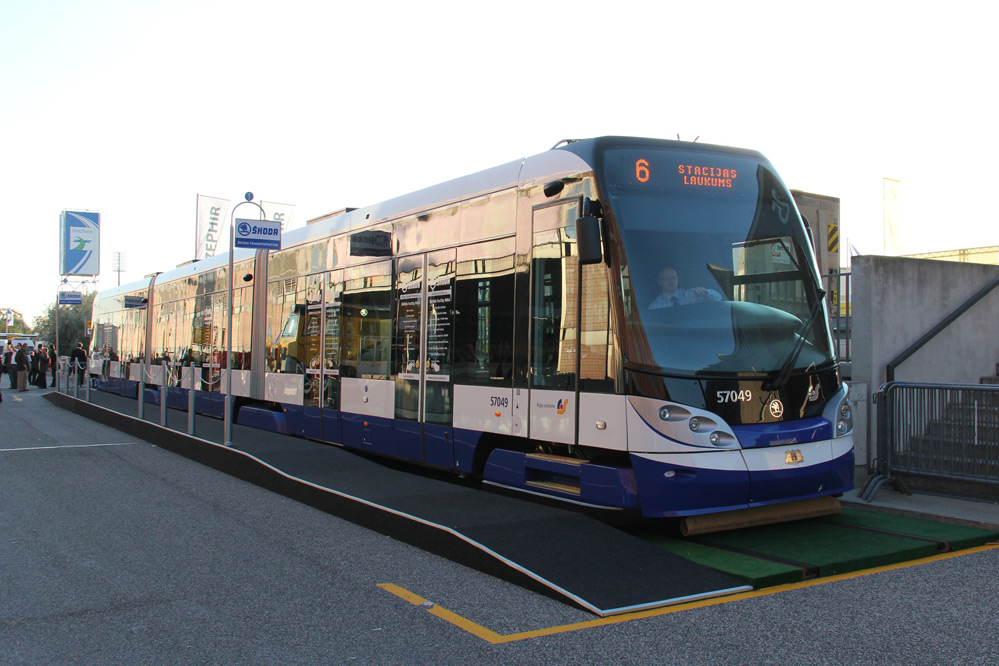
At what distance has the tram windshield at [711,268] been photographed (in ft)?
21.7

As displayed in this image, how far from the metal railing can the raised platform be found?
3625 millimetres

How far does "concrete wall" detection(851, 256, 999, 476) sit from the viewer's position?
9.77m

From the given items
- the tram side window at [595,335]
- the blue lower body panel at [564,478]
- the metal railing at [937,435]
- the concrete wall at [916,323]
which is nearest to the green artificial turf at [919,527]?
the metal railing at [937,435]

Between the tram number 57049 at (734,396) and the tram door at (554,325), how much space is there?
3.95 ft

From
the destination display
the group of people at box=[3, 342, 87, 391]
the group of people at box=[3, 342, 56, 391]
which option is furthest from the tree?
the destination display

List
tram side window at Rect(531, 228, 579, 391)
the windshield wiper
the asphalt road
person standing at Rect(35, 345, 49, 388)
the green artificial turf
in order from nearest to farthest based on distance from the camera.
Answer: the asphalt road, the windshield wiper, the green artificial turf, tram side window at Rect(531, 228, 579, 391), person standing at Rect(35, 345, 49, 388)

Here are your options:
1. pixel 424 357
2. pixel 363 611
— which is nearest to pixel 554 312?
pixel 424 357

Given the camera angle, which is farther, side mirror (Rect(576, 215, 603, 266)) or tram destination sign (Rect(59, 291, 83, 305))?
tram destination sign (Rect(59, 291, 83, 305))

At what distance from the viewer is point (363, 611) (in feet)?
17.1

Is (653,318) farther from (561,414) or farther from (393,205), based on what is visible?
(393,205)

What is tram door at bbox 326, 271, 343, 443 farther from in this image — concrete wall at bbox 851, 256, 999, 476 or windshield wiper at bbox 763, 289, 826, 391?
concrete wall at bbox 851, 256, 999, 476

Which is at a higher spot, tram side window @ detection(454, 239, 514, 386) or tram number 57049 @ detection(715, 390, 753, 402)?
tram side window @ detection(454, 239, 514, 386)

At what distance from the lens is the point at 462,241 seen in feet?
29.0

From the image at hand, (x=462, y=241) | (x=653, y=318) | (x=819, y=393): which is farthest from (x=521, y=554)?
(x=462, y=241)
